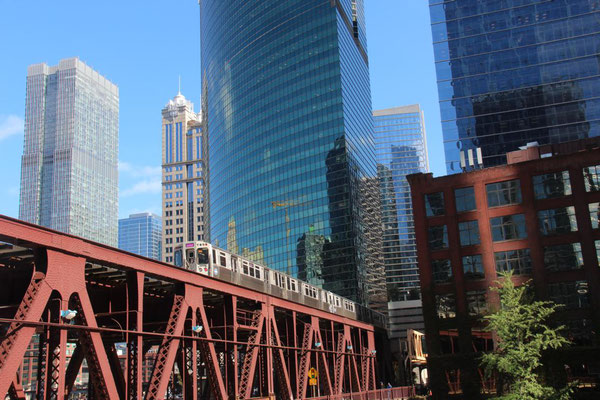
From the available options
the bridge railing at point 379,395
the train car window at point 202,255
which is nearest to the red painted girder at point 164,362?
the train car window at point 202,255

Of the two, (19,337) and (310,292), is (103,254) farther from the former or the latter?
(310,292)

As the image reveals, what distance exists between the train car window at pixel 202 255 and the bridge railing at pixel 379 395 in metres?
12.6

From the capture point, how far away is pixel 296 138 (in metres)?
130

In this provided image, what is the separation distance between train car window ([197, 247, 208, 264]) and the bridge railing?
41.5 feet

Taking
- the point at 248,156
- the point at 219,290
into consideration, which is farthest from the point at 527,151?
the point at 248,156

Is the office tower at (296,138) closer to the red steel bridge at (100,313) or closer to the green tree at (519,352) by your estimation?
the green tree at (519,352)


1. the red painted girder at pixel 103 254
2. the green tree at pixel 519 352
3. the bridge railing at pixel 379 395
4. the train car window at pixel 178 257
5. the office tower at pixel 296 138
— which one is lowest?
the bridge railing at pixel 379 395

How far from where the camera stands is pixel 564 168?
57125 millimetres

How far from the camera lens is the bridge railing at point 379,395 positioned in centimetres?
4622

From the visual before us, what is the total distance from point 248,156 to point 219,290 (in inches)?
4146

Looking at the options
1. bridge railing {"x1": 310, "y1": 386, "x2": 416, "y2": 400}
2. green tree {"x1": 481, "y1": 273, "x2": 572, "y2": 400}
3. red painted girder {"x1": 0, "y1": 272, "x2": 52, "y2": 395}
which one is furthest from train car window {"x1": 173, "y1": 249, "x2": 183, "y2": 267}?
green tree {"x1": 481, "y1": 273, "x2": 572, "y2": 400}

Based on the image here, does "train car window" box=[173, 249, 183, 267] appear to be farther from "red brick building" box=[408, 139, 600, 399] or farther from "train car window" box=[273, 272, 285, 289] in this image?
"red brick building" box=[408, 139, 600, 399]

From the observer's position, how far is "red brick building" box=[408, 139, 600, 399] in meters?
54.5

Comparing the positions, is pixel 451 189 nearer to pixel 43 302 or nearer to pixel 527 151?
pixel 527 151
